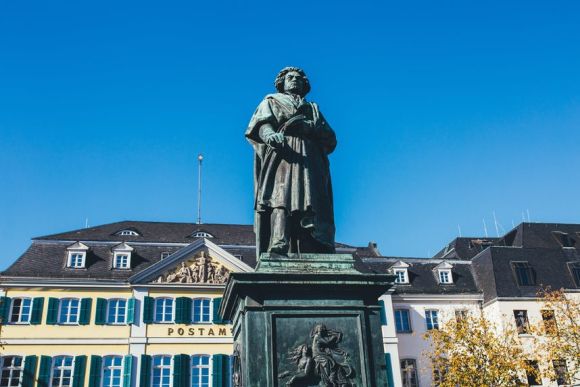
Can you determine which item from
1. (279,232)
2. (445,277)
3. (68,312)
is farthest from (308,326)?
(445,277)

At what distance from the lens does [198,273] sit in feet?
111

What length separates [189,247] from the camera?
1357 inches

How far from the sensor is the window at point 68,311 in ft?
104

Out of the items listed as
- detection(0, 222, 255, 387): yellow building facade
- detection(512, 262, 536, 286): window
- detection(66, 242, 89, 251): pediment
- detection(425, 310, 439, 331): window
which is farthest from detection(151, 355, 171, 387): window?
detection(512, 262, 536, 286): window

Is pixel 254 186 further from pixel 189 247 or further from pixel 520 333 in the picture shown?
pixel 520 333

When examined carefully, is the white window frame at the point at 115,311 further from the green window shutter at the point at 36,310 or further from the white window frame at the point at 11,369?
the white window frame at the point at 11,369

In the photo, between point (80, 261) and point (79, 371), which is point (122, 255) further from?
point (79, 371)

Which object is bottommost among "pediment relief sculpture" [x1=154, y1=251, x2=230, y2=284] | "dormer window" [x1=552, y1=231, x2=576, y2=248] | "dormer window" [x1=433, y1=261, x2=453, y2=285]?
"pediment relief sculpture" [x1=154, y1=251, x2=230, y2=284]

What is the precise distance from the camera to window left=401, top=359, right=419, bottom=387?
34188mm

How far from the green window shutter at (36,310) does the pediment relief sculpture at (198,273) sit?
6138mm

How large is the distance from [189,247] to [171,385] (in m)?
7.84

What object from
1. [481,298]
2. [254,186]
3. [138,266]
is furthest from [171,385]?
[254,186]

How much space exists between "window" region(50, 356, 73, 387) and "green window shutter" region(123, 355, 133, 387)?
2.64m

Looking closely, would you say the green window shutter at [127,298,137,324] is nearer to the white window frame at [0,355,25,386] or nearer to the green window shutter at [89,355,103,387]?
the green window shutter at [89,355,103,387]
